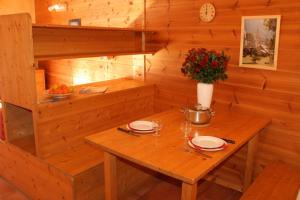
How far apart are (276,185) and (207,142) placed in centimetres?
63

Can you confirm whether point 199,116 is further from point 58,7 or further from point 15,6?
point 15,6

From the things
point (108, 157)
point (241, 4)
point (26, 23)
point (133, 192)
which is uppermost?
point (241, 4)

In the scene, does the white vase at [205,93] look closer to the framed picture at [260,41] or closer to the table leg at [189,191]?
the framed picture at [260,41]

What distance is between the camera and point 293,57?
7.15 ft

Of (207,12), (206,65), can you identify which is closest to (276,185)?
(206,65)

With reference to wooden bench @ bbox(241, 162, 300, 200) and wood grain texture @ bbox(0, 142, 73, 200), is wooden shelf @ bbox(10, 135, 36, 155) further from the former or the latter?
wooden bench @ bbox(241, 162, 300, 200)

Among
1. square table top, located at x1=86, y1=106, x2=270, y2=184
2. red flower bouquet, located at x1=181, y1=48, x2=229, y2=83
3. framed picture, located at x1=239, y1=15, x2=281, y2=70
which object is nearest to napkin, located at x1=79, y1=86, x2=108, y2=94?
square table top, located at x1=86, y1=106, x2=270, y2=184

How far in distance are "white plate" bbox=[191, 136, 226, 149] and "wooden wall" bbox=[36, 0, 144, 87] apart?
5.36ft

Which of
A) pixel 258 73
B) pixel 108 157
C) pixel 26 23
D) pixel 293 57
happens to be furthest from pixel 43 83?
pixel 293 57

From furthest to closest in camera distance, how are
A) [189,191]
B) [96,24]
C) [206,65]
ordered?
[96,24], [206,65], [189,191]

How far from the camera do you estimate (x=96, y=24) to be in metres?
3.67

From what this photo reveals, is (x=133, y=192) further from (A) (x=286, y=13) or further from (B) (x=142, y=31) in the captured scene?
(A) (x=286, y=13)

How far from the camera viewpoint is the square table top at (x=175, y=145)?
1450 mm

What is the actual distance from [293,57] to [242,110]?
622mm
